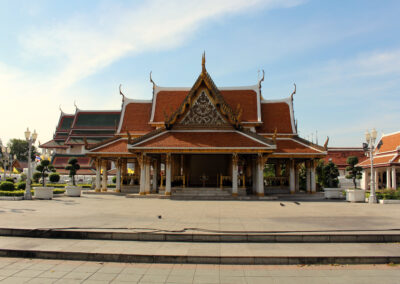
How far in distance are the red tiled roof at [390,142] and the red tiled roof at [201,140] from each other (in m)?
22.3

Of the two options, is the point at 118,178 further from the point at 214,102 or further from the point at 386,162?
the point at 386,162

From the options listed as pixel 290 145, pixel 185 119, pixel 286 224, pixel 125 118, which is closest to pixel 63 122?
pixel 125 118

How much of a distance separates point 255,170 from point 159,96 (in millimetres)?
11161

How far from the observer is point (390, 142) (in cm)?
3612

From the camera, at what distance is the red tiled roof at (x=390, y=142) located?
34731 millimetres

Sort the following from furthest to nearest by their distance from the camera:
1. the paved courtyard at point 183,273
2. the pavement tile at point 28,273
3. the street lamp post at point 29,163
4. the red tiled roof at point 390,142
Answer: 1. the red tiled roof at point 390,142
2. the street lamp post at point 29,163
3. the pavement tile at point 28,273
4. the paved courtyard at point 183,273

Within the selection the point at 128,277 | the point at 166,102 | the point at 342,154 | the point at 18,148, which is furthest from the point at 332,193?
the point at 18,148

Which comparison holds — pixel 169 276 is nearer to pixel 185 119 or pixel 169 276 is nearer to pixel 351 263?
pixel 351 263

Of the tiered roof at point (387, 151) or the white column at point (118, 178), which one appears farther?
the tiered roof at point (387, 151)

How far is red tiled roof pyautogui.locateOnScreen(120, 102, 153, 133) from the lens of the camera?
Answer: 27.5 metres

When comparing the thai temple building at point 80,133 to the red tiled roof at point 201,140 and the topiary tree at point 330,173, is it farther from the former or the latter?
the topiary tree at point 330,173

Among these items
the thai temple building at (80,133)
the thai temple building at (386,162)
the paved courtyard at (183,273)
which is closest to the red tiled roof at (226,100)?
the thai temple building at (386,162)

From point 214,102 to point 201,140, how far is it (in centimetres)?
319

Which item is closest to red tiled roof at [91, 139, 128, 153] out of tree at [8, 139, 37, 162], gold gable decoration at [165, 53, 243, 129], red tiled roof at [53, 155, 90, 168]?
gold gable decoration at [165, 53, 243, 129]
